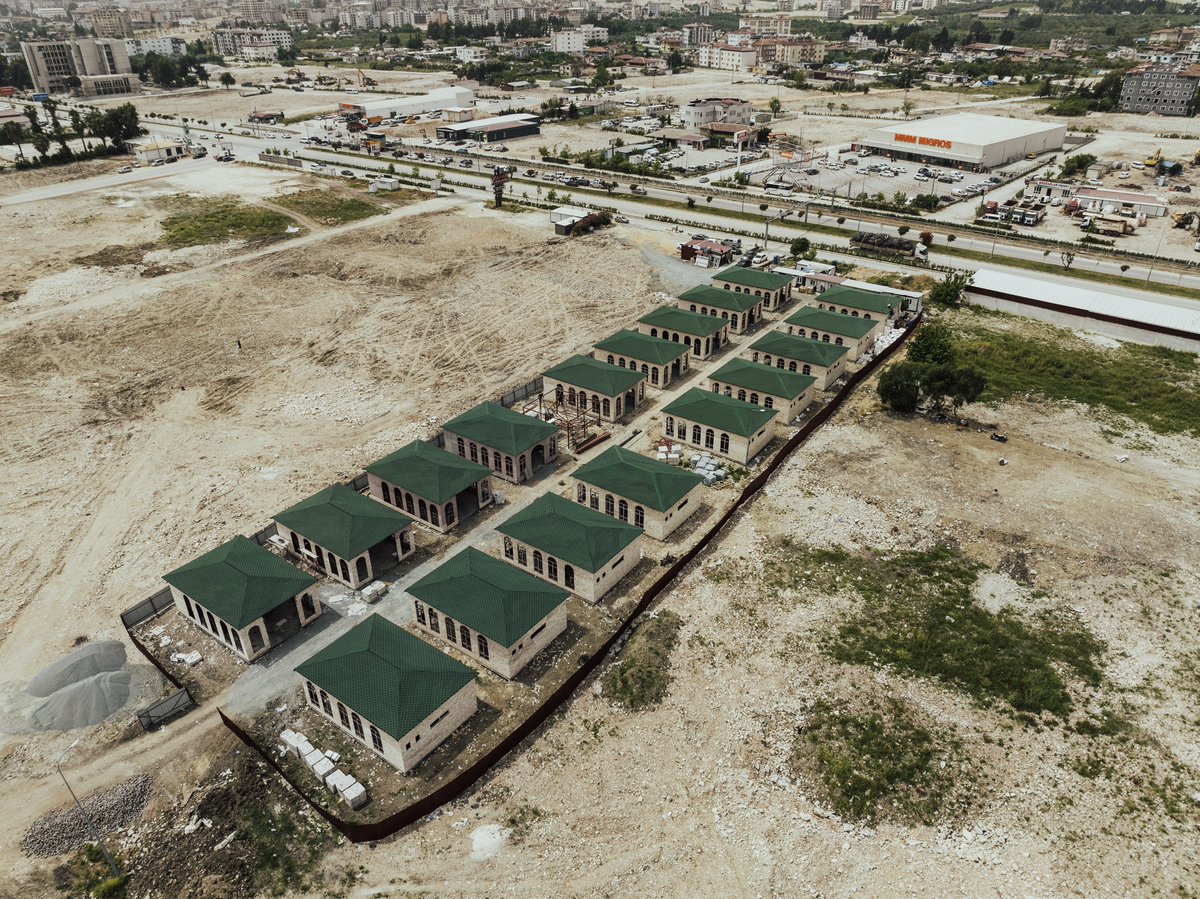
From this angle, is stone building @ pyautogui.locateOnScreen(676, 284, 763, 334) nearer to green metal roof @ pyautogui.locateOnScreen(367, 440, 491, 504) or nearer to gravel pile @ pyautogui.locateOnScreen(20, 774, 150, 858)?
green metal roof @ pyautogui.locateOnScreen(367, 440, 491, 504)

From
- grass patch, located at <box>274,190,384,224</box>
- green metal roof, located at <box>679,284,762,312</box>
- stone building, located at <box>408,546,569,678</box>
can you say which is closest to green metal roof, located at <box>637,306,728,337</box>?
green metal roof, located at <box>679,284,762,312</box>

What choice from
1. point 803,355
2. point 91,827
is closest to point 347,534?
point 91,827

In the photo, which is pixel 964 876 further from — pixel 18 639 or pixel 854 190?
pixel 854 190

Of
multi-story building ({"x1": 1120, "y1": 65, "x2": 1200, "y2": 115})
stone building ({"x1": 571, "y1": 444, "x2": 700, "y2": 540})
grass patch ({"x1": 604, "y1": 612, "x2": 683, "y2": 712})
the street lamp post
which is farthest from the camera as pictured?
multi-story building ({"x1": 1120, "y1": 65, "x2": 1200, "y2": 115})

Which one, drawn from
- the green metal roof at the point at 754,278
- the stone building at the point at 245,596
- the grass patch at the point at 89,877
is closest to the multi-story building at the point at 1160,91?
the green metal roof at the point at 754,278

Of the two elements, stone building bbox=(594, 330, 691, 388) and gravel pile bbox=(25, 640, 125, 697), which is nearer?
gravel pile bbox=(25, 640, 125, 697)

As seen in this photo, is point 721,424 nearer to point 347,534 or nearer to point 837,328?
point 837,328

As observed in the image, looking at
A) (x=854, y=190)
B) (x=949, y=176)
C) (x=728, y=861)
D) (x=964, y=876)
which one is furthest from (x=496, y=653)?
(x=949, y=176)
